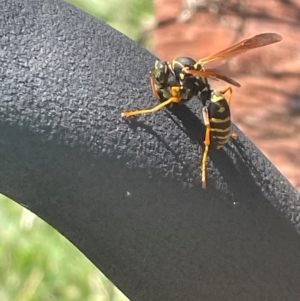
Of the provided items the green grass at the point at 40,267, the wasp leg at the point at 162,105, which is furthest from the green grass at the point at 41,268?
the wasp leg at the point at 162,105

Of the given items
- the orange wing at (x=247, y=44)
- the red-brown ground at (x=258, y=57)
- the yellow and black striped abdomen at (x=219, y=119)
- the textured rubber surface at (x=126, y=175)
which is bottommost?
the textured rubber surface at (x=126, y=175)

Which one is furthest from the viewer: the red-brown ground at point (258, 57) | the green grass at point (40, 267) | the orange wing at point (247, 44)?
the red-brown ground at point (258, 57)

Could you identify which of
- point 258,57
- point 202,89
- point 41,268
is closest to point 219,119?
point 202,89

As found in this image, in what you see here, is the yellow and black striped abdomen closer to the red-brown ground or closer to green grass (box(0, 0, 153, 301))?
green grass (box(0, 0, 153, 301))

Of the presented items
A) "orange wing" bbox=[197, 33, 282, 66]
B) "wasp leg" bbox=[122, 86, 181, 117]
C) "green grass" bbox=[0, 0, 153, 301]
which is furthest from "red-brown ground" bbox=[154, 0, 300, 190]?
"wasp leg" bbox=[122, 86, 181, 117]

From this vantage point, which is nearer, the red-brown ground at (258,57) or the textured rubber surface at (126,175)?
the textured rubber surface at (126,175)

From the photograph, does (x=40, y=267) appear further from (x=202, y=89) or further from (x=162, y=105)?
(x=162, y=105)

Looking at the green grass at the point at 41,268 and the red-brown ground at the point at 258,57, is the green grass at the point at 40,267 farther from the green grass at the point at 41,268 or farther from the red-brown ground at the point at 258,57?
the red-brown ground at the point at 258,57

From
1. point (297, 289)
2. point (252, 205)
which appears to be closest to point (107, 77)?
point (252, 205)
